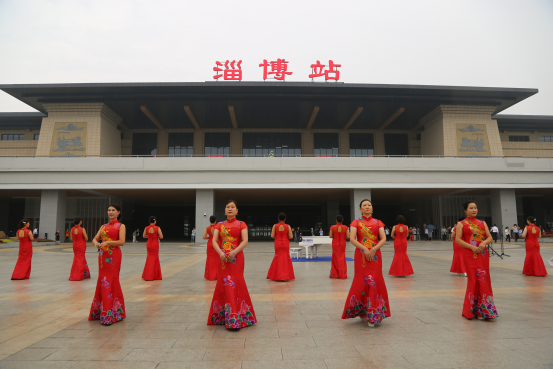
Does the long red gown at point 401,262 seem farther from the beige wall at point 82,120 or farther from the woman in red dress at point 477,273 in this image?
the beige wall at point 82,120

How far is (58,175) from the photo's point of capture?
98.3ft

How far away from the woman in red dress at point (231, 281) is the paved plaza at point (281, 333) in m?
0.18

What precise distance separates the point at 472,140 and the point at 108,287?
39.3m

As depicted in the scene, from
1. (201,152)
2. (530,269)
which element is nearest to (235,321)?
(530,269)

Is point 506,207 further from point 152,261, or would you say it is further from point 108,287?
point 108,287

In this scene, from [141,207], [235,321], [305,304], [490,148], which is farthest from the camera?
[141,207]

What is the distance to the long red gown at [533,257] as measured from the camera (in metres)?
10.5

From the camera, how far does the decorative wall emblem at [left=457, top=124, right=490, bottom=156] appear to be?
3641 cm

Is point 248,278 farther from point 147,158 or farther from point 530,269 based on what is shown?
point 147,158

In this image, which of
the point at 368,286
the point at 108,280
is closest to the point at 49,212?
the point at 108,280

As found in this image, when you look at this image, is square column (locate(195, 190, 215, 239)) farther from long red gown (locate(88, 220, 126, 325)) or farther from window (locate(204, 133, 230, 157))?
long red gown (locate(88, 220, 126, 325))

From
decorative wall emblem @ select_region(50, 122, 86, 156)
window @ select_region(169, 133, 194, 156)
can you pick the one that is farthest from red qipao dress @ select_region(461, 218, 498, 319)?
window @ select_region(169, 133, 194, 156)

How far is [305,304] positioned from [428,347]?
298 centimetres

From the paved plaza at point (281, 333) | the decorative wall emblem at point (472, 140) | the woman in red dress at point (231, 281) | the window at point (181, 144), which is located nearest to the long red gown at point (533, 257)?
the paved plaza at point (281, 333)
